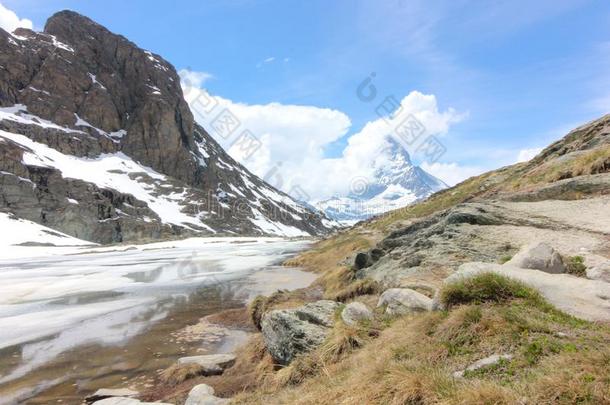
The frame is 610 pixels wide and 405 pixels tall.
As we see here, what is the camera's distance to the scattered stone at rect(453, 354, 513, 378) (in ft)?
19.7

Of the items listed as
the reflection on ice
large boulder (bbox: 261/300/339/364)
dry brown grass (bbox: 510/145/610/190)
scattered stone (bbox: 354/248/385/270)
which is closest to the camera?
large boulder (bbox: 261/300/339/364)

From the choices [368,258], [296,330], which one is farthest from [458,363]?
[368,258]

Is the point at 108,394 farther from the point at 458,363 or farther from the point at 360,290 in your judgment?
the point at 360,290

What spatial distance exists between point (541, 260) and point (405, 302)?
332 centimetres

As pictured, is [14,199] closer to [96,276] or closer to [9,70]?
A: [9,70]

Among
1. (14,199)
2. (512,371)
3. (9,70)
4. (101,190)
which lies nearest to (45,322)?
(512,371)

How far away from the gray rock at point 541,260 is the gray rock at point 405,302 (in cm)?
221

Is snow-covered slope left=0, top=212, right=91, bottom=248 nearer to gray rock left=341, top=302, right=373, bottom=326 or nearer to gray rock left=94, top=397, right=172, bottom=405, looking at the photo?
gray rock left=94, top=397, right=172, bottom=405

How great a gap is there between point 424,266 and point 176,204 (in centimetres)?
18887

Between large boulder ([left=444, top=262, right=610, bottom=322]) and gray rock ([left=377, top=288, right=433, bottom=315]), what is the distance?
1.27 m


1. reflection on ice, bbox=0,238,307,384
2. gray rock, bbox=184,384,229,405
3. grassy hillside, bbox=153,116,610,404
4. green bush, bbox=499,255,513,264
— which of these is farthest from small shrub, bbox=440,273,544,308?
reflection on ice, bbox=0,238,307,384

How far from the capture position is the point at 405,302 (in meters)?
9.81

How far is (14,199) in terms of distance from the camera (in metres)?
131

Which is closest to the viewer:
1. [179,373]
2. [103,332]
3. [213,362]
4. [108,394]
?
[108,394]
